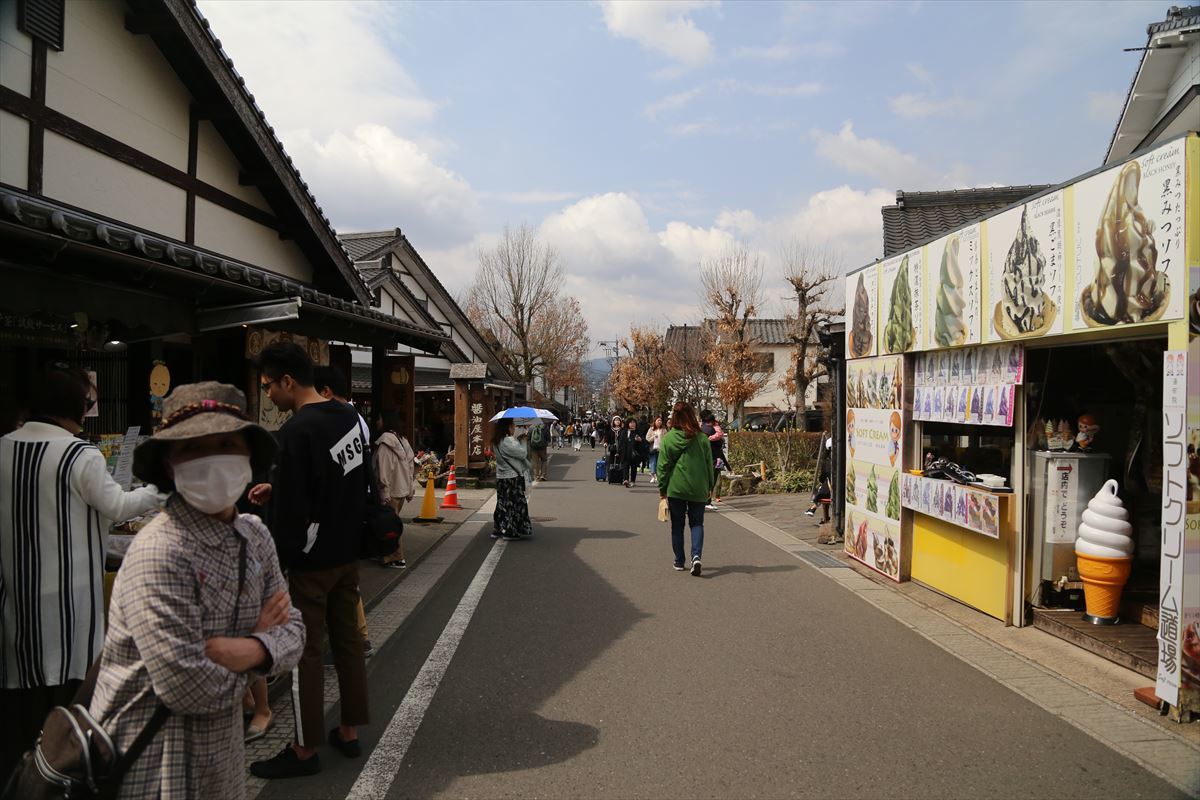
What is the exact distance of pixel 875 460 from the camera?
8.84 meters

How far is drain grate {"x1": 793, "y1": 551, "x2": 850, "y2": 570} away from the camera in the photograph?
9.58 m

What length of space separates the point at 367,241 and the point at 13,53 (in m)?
17.2

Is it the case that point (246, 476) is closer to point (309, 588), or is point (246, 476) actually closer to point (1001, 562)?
point (309, 588)

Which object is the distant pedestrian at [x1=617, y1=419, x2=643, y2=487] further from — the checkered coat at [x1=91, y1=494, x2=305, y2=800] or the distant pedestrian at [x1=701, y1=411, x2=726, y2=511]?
the checkered coat at [x1=91, y1=494, x2=305, y2=800]

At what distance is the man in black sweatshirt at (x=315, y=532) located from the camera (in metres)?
3.79

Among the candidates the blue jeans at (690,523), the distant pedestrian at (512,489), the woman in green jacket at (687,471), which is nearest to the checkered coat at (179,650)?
the woman in green jacket at (687,471)

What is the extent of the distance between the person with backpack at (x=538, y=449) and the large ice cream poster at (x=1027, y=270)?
14.3 metres

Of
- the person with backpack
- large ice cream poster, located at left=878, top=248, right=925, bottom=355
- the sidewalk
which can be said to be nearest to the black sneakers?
the sidewalk

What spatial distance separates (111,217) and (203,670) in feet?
21.3

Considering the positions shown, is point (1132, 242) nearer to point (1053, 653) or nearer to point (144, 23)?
point (1053, 653)

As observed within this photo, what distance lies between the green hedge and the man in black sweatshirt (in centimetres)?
1562

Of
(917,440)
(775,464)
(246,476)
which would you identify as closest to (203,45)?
(246,476)

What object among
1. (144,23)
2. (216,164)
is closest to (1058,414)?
(216,164)

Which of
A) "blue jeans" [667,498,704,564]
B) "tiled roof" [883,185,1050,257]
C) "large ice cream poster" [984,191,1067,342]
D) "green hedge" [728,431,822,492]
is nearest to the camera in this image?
"large ice cream poster" [984,191,1067,342]
